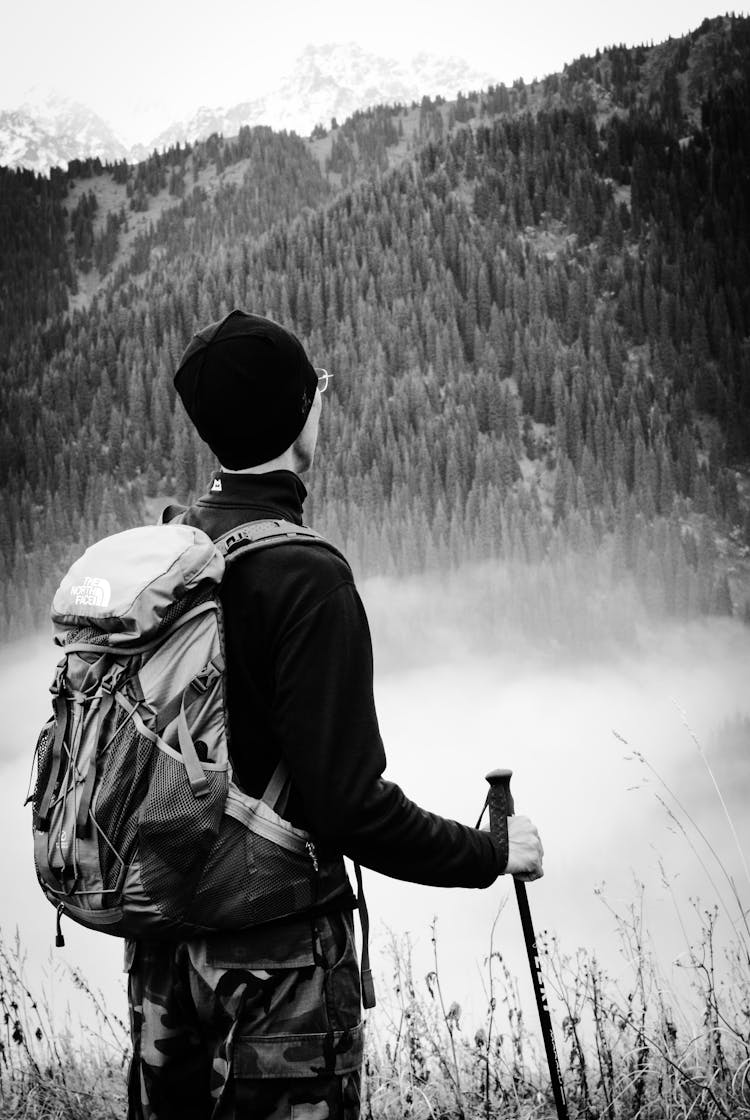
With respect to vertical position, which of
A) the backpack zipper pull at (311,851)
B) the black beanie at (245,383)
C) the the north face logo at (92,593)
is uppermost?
the black beanie at (245,383)

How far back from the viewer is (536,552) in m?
4.98

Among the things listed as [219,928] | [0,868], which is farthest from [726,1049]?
[0,868]

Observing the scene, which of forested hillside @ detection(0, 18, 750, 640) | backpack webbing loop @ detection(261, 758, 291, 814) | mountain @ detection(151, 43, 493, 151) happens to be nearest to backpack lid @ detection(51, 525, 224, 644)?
backpack webbing loop @ detection(261, 758, 291, 814)

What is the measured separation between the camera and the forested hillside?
16.5 feet

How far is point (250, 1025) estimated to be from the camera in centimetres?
103

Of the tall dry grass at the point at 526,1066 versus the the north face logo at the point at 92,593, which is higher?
the the north face logo at the point at 92,593

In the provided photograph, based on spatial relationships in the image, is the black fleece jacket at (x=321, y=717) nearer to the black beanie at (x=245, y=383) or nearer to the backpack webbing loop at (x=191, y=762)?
the backpack webbing loop at (x=191, y=762)

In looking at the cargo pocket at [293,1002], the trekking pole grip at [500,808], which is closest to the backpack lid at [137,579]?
the cargo pocket at [293,1002]

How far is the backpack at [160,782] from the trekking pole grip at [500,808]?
241 mm

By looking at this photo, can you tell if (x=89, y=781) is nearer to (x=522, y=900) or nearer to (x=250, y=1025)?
(x=250, y=1025)

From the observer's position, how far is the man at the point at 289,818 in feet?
3.30

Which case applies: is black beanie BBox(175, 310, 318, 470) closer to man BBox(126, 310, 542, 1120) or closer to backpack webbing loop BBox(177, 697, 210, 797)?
man BBox(126, 310, 542, 1120)

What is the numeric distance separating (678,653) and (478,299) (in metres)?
2.51

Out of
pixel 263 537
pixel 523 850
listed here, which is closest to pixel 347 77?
pixel 263 537
